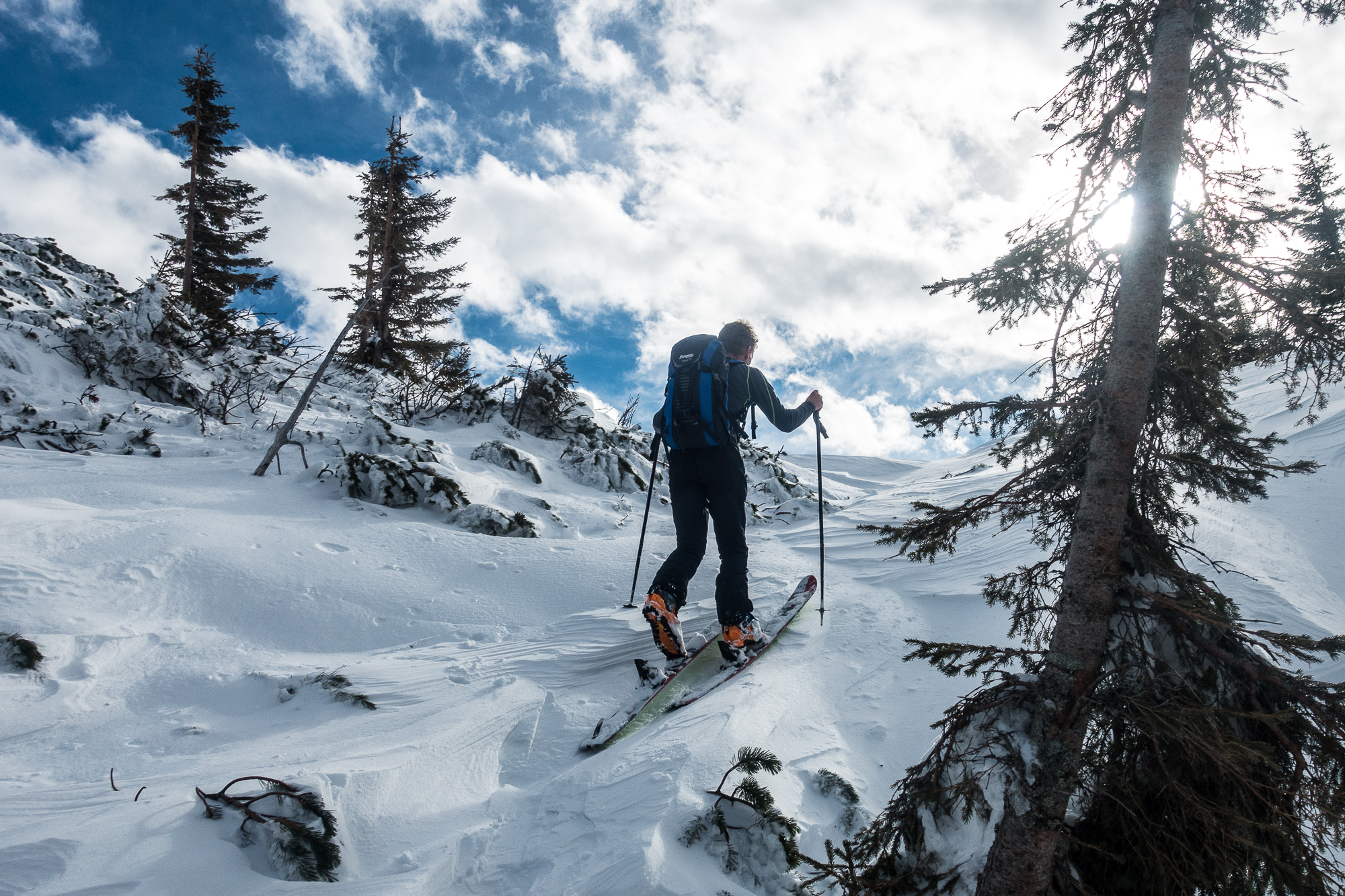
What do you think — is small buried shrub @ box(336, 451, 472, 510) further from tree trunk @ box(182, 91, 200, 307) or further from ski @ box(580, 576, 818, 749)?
tree trunk @ box(182, 91, 200, 307)

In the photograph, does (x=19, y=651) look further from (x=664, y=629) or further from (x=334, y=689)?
(x=664, y=629)

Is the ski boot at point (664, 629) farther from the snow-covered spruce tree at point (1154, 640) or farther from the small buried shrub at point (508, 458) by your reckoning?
the small buried shrub at point (508, 458)

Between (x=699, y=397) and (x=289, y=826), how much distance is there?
3.21m

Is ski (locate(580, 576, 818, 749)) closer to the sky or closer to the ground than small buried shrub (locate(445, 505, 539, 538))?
closer to the ground

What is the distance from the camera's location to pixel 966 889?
6.31 feet

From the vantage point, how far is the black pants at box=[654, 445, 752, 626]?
165 inches

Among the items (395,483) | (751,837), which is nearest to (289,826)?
(751,837)

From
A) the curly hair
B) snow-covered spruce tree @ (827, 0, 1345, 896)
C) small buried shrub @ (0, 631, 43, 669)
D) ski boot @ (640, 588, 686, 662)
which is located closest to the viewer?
snow-covered spruce tree @ (827, 0, 1345, 896)

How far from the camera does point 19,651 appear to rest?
300 cm

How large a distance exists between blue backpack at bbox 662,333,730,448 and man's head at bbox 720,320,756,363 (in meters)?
0.20

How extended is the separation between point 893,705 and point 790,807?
128 centimetres

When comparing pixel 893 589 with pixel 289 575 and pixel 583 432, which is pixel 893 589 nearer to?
pixel 289 575

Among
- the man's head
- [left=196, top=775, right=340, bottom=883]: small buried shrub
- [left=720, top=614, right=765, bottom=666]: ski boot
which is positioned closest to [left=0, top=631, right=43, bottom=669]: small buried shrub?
[left=196, top=775, right=340, bottom=883]: small buried shrub

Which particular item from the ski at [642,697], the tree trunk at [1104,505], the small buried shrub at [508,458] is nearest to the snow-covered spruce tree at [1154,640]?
the tree trunk at [1104,505]
